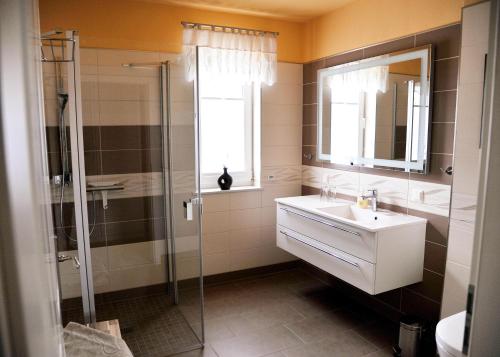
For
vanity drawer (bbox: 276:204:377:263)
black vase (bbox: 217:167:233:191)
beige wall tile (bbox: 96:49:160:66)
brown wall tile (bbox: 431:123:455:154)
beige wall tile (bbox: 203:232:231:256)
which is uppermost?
beige wall tile (bbox: 96:49:160:66)

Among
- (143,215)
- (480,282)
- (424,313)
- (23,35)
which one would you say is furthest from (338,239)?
(23,35)

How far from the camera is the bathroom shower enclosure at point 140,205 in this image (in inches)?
96.3

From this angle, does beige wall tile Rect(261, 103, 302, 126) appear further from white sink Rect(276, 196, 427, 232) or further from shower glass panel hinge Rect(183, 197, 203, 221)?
shower glass panel hinge Rect(183, 197, 203, 221)

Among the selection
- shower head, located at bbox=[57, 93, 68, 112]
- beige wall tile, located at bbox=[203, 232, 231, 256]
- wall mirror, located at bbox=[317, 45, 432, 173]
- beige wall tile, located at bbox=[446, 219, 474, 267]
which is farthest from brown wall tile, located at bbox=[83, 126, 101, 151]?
beige wall tile, located at bbox=[446, 219, 474, 267]

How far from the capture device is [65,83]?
2156mm

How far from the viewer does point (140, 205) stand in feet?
9.30

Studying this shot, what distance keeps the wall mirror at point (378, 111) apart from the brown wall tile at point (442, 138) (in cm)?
4

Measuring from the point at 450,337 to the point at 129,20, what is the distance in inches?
125

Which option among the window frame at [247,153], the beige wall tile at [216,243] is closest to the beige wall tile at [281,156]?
the window frame at [247,153]

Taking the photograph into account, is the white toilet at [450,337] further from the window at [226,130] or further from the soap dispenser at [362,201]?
the window at [226,130]

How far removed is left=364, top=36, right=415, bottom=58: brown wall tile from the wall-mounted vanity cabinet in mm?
1248

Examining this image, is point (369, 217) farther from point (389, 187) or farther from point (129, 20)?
point (129, 20)

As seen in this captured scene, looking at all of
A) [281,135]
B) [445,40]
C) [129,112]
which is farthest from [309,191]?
[129,112]

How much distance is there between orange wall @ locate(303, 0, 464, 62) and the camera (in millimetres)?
2488
